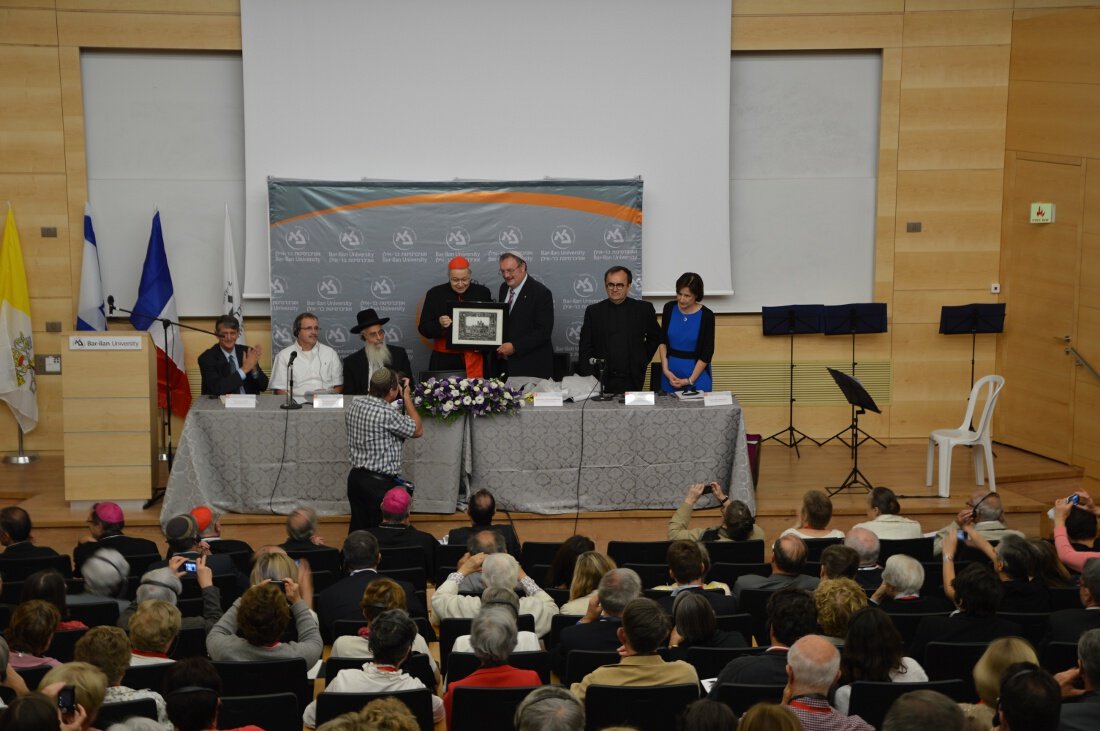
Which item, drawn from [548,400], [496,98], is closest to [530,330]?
[548,400]

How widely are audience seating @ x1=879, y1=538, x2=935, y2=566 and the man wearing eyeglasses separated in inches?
129

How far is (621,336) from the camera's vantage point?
9406 millimetres

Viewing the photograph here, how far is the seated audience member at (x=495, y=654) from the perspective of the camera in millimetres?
4180

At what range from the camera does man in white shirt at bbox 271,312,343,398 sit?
910 cm

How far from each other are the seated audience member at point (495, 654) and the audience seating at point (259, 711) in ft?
1.78

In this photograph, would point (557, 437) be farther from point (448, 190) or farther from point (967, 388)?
point (967, 388)

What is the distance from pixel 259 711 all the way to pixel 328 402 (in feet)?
15.7

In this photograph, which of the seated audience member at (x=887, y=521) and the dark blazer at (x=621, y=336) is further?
the dark blazer at (x=621, y=336)

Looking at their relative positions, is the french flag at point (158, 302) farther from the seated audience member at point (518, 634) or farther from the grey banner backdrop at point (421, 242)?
the seated audience member at point (518, 634)

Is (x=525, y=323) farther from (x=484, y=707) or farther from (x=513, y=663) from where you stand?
(x=484, y=707)

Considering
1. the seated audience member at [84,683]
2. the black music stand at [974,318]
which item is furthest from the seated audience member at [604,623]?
the black music stand at [974,318]

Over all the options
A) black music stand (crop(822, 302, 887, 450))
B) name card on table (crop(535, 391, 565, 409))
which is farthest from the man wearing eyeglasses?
black music stand (crop(822, 302, 887, 450))

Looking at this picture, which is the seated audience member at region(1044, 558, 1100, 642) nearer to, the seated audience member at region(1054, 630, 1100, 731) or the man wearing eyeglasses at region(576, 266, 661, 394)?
the seated audience member at region(1054, 630, 1100, 731)

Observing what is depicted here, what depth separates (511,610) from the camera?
4.53 m
